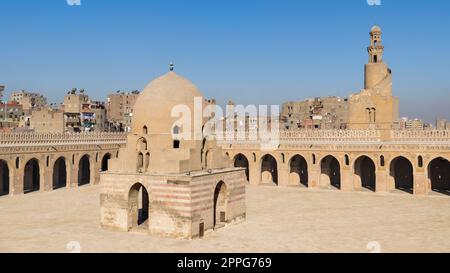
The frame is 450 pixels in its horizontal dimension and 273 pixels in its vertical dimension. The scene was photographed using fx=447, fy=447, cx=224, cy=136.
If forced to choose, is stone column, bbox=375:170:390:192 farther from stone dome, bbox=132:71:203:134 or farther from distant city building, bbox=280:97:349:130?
distant city building, bbox=280:97:349:130

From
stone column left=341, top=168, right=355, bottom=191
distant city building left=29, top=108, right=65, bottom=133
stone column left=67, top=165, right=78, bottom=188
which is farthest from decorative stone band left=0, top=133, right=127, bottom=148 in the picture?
stone column left=341, top=168, right=355, bottom=191

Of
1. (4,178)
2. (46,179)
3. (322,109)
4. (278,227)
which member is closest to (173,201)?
(278,227)

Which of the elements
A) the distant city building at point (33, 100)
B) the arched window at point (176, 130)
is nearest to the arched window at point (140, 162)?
the arched window at point (176, 130)

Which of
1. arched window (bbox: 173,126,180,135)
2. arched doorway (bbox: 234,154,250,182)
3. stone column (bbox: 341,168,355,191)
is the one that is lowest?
stone column (bbox: 341,168,355,191)

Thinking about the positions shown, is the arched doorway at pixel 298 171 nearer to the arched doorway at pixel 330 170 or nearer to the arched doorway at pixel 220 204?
the arched doorway at pixel 330 170

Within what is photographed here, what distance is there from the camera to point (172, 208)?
17812mm

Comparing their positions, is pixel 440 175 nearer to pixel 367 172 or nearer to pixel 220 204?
pixel 367 172

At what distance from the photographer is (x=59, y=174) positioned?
4103 cm

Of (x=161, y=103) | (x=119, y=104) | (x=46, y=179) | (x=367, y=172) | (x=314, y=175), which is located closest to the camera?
(x=161, y=103)

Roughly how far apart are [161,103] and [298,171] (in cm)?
2213

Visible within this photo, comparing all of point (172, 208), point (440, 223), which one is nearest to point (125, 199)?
point (172, 208)

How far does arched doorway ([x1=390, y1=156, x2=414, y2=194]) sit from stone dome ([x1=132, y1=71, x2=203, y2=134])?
72.4 ft

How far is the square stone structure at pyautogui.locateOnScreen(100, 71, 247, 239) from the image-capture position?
17.8m
